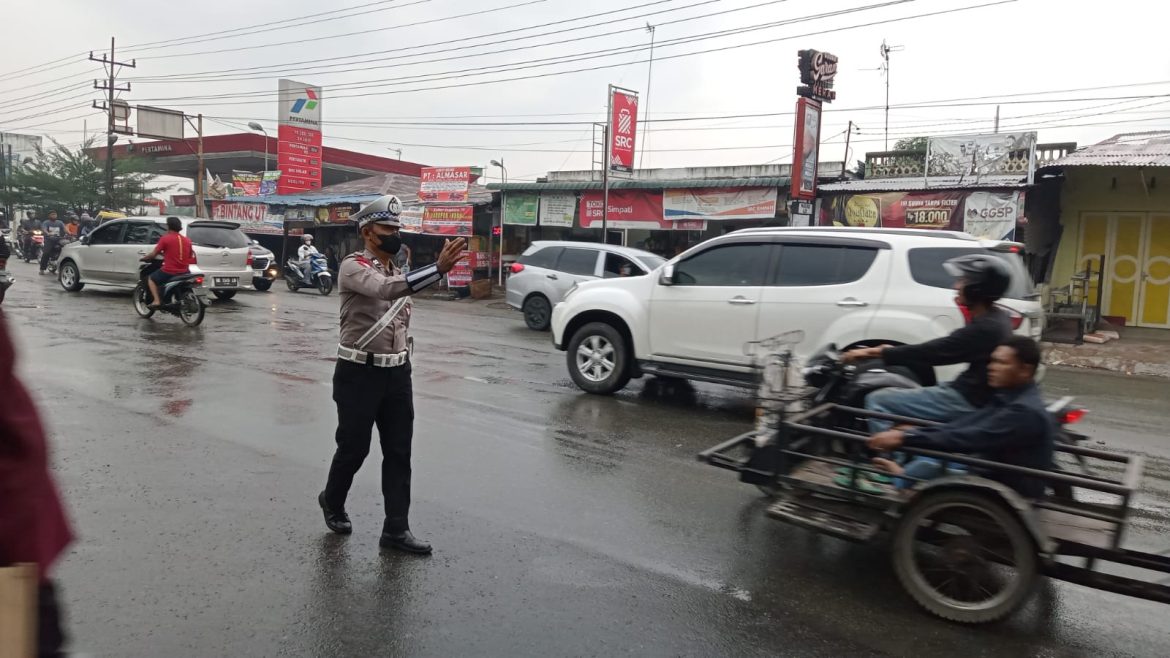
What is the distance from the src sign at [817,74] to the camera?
1709 centimetres

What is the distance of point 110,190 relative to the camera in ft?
123

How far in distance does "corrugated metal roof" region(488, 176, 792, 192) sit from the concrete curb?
6303mm

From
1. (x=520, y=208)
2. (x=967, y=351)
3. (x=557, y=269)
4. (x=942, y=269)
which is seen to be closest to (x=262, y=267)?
(x=520, y=208)

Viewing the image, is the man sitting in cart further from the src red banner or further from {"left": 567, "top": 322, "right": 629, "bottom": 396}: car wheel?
the src red banner

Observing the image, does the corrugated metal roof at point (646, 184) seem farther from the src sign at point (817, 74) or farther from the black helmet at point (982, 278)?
the black helmet at point (982, 278)

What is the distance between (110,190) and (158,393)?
115 feet

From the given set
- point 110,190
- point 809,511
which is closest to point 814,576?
point 809,511

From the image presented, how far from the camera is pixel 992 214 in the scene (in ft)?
49.8

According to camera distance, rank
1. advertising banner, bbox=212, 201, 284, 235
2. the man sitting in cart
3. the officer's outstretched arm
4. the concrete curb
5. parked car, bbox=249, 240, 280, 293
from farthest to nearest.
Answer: advertising banner, bbox=212, 201, 284, 235 → parked car, bbox=249, 240, 280, 293 → the concrete curb → the officer's outstretched arm → the man sitting in cart

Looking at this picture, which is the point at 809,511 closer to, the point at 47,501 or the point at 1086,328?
the point at 47,501

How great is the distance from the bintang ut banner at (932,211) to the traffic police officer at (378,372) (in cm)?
1377

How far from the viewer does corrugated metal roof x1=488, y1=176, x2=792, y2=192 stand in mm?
18031

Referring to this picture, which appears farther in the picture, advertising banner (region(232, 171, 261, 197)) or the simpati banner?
advertising banner (region(232, 171, 261, 197))

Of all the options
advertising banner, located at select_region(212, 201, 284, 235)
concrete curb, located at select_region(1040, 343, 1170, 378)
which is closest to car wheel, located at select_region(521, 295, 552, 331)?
concrete curb, located at select_region(1040, 343, 1170, 378)
